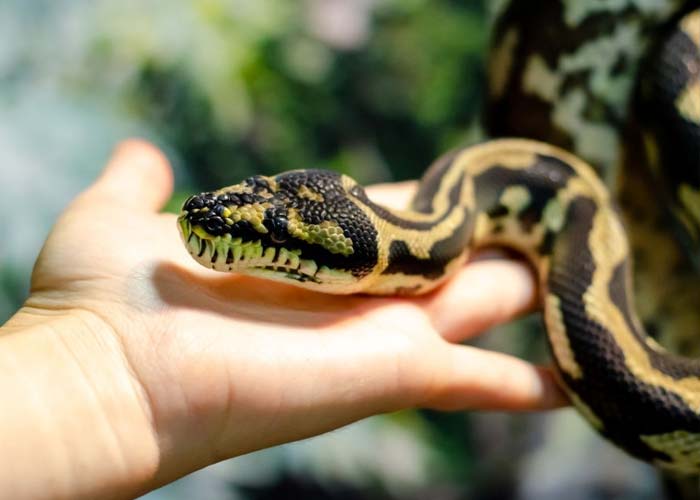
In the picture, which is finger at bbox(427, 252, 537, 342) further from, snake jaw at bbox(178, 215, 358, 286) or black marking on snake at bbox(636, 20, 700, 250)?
black marking on snake at bbox(636, 20, 700, 250)

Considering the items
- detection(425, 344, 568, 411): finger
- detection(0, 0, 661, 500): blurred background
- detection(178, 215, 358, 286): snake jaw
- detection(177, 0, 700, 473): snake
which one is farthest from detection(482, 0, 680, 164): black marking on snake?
detection(178, 215, 358, 286): snake jaw

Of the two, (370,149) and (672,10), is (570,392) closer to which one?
(672,10)

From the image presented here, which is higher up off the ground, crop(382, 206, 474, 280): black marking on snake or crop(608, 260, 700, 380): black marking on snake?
crop(382, 206, 474, 280): black marking on snake

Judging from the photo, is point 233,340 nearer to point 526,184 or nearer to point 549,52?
point 526,184

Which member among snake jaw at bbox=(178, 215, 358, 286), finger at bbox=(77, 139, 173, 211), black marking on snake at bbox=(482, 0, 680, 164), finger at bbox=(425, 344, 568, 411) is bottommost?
finger at bbox=(425, 344, 568, 411)

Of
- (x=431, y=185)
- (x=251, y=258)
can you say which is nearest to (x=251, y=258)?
(x=251, y=258)
